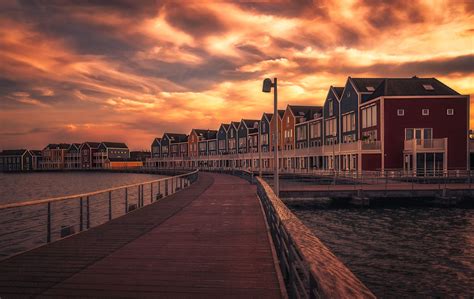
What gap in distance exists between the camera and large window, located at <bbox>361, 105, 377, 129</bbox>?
46594mm

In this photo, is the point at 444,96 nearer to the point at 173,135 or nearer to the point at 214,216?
the point at 214,216

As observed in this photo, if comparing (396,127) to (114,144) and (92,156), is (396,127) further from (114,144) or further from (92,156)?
(92,156)

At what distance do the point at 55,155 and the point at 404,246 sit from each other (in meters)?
201

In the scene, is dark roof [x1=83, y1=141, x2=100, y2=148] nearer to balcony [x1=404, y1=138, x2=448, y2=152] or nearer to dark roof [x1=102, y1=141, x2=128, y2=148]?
dark roof [x1=102, y1=141, x2=128, y2=148]

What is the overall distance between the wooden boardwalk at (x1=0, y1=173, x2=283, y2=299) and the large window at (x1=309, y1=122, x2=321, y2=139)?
53949 millimetres

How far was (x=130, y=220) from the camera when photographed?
13.8 metres

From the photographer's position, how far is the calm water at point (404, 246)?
488 inches

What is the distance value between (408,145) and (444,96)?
23.8 feet

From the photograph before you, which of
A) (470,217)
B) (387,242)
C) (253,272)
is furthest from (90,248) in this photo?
(470,217)

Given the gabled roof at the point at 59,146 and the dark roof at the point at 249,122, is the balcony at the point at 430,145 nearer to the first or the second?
the dark roof at the point at 249,122

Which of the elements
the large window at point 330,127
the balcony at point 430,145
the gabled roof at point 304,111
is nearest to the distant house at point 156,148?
the gabled roof at point 304,111

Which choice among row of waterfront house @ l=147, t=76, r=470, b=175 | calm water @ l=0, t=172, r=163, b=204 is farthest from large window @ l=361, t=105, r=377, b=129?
calm water @ l=0, t=172, r=163, b=204

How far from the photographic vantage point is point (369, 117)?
158 ft

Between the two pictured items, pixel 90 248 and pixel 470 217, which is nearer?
pixel 90 248
